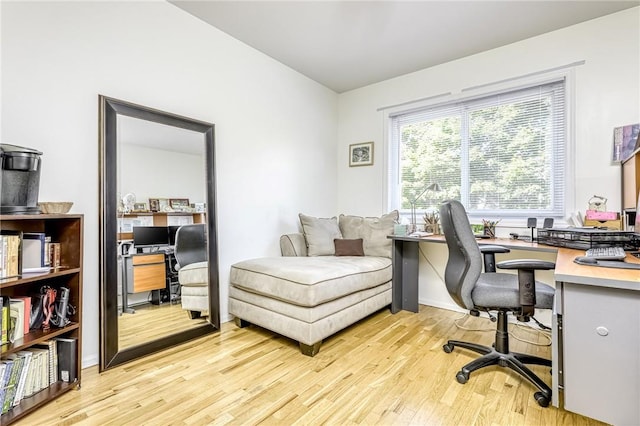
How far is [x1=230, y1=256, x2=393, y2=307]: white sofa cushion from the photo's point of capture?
218 cm

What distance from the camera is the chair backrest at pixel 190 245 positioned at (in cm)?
246

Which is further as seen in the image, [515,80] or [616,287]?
[515,80]

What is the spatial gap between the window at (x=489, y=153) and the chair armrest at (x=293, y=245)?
1.26 metres

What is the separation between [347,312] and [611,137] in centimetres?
248

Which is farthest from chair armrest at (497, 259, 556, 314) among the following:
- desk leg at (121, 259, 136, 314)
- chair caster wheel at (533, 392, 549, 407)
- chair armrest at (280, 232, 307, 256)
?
desk leg at (121, 259, 136, 314)

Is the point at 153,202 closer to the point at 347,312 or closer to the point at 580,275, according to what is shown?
the point at 347,312

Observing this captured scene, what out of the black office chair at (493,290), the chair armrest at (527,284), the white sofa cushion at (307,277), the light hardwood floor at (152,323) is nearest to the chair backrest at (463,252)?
the black office chair at (493,290)

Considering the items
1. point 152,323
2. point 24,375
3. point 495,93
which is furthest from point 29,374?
point 495,93

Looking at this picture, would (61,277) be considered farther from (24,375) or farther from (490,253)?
(490,253)

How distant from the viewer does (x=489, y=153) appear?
10.2 feet

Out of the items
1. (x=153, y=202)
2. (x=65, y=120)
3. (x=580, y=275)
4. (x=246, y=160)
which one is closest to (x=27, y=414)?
(x=153, y=202)

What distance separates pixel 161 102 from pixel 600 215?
343 cm

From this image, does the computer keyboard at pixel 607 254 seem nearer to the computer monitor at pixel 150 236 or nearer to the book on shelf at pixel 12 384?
the computer monitor at pixel 150 236

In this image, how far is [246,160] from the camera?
2992mm
